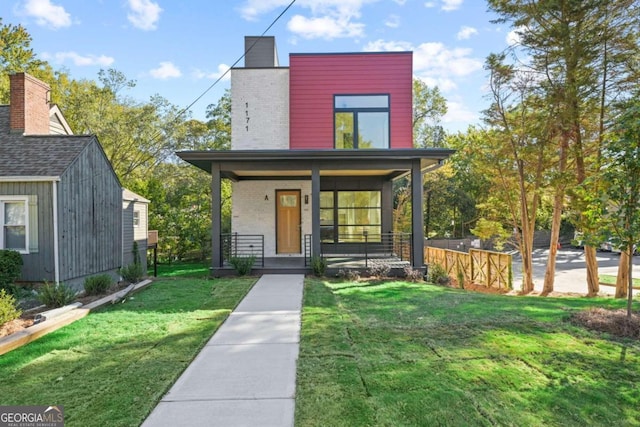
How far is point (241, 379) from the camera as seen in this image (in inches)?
135

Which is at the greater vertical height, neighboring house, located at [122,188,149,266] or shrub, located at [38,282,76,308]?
neighboring house, located at [122,188,149,266]

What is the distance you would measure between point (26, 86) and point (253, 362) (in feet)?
32.9

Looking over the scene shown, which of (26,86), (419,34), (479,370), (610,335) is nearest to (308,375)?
(479,370)

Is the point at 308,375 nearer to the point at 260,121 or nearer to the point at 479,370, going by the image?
the point at 479,370

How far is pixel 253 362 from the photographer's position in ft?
12.7

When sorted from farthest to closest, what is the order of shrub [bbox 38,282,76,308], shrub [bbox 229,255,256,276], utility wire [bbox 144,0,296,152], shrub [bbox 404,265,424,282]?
utility wire [bbox 144,0,296,152], shrub [bbox 229,255,256,276], shrub [bbox 404,265,424,282], shrub [bbox 38,282,76,308]

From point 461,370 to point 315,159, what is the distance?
700 centimetres

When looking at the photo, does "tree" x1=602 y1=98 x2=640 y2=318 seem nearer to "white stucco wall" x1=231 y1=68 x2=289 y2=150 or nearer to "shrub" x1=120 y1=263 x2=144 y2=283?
"shrub" x1=120 y1=263 x2=144 y2=283

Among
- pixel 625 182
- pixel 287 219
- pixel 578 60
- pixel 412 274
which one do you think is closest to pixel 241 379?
pixel 625 182

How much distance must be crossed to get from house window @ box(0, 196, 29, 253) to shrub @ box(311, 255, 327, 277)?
644 centimetres

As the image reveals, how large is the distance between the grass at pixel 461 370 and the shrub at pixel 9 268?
6.05 metres

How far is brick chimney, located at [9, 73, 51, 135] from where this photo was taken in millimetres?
9469

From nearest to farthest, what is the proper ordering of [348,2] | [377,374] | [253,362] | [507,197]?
[377,374] → [253,362] → [348,2] → [507,197]

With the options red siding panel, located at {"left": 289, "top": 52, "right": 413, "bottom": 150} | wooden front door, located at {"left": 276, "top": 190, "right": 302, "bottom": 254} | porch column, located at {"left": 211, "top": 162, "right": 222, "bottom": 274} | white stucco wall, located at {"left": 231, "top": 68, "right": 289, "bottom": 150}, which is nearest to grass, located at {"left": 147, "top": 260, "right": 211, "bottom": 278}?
wooden front door, located at {"left": 276, "top": 190, "right": 302, "bottom": 254}
